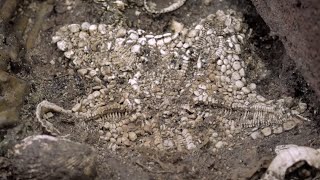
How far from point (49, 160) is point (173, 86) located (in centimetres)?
74

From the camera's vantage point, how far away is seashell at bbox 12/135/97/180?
2205 millimetres

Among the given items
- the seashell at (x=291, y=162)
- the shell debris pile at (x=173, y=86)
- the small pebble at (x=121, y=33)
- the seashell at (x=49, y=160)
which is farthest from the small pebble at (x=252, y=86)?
the seashell at (x=49, y=160)

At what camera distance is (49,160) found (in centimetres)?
221

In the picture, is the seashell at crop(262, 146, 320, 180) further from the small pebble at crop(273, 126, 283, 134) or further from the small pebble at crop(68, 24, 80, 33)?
the small pebble at crop(68, 24, 80, 33)

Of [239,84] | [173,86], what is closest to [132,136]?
[173,86]

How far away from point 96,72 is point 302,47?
0.97 metres

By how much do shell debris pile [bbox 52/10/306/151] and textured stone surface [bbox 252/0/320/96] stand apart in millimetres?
189

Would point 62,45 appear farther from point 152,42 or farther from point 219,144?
point 219,144

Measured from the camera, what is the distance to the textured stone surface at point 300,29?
7.54 ft

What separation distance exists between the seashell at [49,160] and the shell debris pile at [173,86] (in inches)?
11.9

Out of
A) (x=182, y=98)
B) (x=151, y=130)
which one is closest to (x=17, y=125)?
(x=151, y=130)

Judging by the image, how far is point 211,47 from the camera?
2.77 meters

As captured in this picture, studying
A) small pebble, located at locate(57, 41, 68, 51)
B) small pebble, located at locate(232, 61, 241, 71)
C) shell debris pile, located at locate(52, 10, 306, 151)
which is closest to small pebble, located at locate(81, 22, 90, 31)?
shell debris pile, located at locate(52, 10, 306, 151)

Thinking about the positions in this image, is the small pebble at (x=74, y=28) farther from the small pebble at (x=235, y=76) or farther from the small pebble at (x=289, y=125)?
the small pebble at (x=289, y=125)
